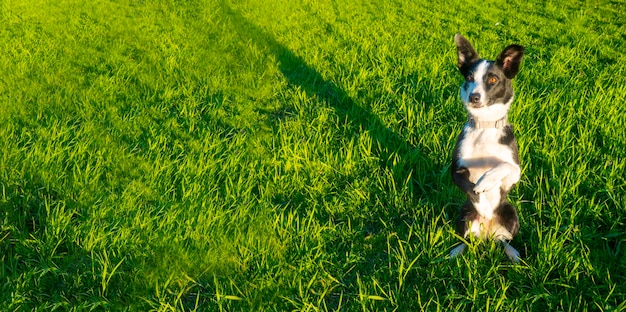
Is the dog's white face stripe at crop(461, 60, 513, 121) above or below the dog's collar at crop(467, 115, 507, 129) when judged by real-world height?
above

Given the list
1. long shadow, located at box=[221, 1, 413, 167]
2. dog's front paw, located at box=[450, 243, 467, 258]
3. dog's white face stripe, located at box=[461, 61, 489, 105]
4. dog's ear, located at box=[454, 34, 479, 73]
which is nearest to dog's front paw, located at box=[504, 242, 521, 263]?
dog's front paw, located at box=[450, 243, 467, 258]

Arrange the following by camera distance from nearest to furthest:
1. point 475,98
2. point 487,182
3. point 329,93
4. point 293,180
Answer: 1. point 487,182
2. point 475,98
3. point 293,180
4. point 329,93

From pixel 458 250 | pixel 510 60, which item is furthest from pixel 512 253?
pixel 510 60

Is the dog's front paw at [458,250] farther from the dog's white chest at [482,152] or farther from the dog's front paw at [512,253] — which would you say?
the dog's white chest at [482,152]

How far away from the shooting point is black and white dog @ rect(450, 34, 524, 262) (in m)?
2.34

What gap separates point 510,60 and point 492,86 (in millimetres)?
164

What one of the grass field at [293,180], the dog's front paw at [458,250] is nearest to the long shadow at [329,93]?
the grass field at [293,180]

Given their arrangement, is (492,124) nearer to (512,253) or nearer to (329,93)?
(512,253)

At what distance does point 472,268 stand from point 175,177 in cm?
218

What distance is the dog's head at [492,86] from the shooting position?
92.5 inches

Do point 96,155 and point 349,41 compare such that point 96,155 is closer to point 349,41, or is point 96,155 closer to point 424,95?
point 424,95

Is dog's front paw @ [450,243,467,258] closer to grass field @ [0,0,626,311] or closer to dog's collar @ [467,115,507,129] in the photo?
grass field @ [0,0,626,311]

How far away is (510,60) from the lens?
239cm

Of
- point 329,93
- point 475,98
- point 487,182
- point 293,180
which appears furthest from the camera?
point 329,93
